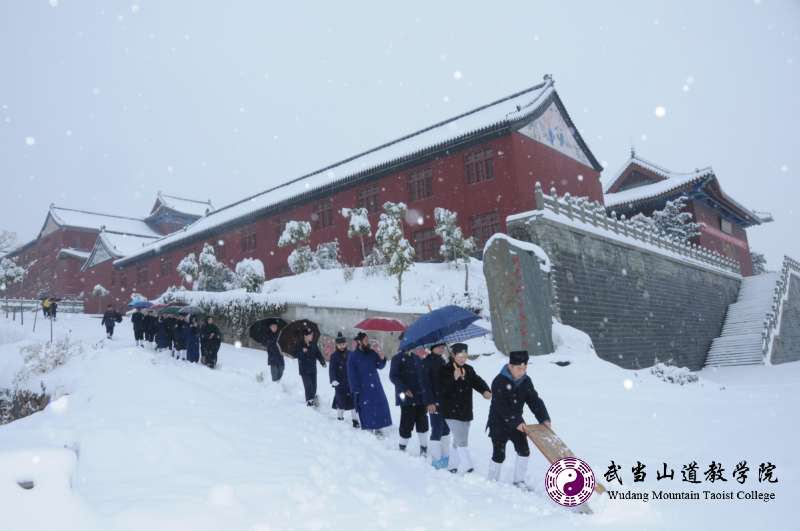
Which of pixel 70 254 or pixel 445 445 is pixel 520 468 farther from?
pixel 70 254

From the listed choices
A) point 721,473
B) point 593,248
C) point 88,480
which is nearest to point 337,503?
point 88,480

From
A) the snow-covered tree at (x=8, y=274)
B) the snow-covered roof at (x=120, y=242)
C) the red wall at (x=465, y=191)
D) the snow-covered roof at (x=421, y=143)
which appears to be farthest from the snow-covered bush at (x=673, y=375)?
the snow-covered roof at (x=120, y=242)

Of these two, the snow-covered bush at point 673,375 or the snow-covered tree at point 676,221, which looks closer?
the snow-covered bush at point 673,375

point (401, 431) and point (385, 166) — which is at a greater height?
point (385, 166)

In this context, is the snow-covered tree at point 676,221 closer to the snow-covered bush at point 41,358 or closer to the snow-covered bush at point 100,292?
the snow-covered bush at point 41,358

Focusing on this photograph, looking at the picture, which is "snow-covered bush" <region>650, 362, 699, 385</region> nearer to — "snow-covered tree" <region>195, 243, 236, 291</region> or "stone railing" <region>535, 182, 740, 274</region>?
"stone railing" <region>535, 182, 740, 274</region>

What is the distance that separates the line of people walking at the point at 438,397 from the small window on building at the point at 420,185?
48.4 feet

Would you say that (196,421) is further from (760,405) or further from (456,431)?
(760,405)

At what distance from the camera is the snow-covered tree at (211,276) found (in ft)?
85.0

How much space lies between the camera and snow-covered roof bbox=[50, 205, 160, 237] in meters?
44.4

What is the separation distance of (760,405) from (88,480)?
9.96 metres

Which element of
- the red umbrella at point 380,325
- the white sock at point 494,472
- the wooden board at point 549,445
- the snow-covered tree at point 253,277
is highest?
the snow-covered tree at point 253,277

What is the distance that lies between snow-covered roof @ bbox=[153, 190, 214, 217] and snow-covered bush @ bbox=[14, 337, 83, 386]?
1448 inches

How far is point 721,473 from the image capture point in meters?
5.43
